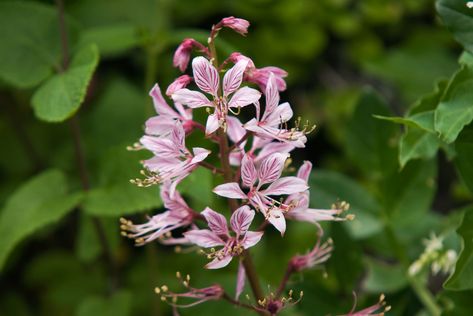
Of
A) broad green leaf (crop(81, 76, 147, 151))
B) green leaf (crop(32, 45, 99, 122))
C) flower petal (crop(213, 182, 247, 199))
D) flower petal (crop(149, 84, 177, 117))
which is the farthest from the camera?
broad green leaf (crop(81, 76, 147, 151))

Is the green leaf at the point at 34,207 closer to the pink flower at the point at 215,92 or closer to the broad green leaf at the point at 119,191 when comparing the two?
the broad green leaf at the point at 119,191

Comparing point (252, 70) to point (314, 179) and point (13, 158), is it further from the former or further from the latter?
point (13, 158)

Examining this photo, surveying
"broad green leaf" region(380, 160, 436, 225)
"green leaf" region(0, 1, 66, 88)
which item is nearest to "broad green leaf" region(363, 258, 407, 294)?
"broad green leaf" region(380, 160, 436, 225)

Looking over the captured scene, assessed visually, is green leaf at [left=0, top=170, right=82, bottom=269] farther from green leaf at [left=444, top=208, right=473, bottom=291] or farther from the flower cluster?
green leaf at [left=444, top=208, right=473, bottom=291]

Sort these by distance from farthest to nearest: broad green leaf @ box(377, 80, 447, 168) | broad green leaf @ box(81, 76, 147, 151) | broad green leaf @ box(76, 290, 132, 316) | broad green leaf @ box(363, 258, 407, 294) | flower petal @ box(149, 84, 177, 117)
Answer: broad green leaf @ box(81, 76, 147, 151) → broad green leaf @ box(76, 290, 132, 316) → broad green leaf @ box(363, 258, 407, 294) → broad green leaf @ box(377, 80, 447, 168) → flower petal @ box(149, 84, 177, 117)

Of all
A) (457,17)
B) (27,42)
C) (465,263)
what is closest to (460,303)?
(465,263)

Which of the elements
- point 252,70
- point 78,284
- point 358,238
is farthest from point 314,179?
point 78,284
